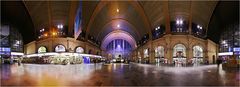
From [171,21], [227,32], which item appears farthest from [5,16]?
[227,32]

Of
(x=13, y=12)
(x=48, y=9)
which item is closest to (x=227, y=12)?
(x=48, y=9)

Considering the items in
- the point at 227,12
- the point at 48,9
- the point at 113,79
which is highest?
the point at 48,9

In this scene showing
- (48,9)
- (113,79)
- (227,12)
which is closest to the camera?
(113,79)

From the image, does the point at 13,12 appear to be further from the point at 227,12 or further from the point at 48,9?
the point at 227,12

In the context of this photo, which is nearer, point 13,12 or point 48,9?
point 48,9

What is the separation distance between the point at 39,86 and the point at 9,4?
4159cm

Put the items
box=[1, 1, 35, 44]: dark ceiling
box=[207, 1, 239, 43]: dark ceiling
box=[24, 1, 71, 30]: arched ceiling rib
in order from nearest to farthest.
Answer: box=[1, 1, 35, 44]: dark ceiling → box=[207, 1, 239, 43]: dark ceiling → box=[24, 1, 71, 30]: arched ceiling rib

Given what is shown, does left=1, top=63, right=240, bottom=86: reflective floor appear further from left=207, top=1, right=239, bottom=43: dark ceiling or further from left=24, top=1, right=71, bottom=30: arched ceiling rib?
left=207, top=1, right=239, bottom=43: dark ceiling

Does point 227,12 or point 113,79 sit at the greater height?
point 227,12

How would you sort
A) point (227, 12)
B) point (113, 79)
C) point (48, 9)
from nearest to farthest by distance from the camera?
point (113, 79) → point (48, 9) → point (227, 12)

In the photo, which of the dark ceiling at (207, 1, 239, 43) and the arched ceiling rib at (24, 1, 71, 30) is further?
the arched ceiling rib at (24, 1, 71, 30)

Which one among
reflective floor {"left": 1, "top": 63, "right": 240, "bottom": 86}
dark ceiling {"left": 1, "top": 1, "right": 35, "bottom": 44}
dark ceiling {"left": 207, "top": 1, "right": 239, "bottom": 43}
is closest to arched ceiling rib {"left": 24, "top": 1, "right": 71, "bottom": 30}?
dark ceiling {"left": 1, "top": 1, "right": 35, "bottom": 44}

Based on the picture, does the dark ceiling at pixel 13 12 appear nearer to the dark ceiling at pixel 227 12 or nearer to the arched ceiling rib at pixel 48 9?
the arched ceiling rib at pixel 48 9

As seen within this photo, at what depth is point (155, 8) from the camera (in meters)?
46.7
